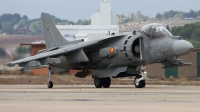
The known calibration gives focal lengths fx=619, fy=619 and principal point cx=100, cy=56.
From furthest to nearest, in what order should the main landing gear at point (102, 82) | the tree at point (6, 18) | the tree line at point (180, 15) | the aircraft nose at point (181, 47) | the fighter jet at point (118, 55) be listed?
1. the tree line at point (180, 15)
2. the tree at point (6, 18)
3. the main landing gear at point (102, 82)
4. the fighter jet at point (118, 55)
5. the aircraft nose at point (181, 47)

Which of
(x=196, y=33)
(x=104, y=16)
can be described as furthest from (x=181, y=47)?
(x=104, y=16)

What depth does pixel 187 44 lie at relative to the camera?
24.1 m

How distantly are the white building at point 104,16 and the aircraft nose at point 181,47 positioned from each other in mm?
102240

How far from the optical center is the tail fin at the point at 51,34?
29.8 m

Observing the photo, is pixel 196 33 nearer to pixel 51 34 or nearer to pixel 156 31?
pixel 51 34

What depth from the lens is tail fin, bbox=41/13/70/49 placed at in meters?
29.8

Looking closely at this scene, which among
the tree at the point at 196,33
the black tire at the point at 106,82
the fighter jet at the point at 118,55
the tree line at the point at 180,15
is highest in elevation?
the tree line at the point at 180,15

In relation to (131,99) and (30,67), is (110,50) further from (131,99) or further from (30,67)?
(131,99)

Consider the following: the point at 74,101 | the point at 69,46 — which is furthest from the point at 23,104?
the point at 69,46

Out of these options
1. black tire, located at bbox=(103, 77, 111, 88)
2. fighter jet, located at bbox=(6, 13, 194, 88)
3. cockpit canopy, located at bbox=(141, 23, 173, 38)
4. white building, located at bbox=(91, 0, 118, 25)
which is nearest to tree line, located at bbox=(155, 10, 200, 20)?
white building, located at bbox=(91, 0, 118, 25)

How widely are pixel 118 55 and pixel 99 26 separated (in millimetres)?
91800

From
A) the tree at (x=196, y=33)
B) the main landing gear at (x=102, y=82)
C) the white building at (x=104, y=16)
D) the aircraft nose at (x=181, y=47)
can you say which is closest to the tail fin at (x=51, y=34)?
the main landing gear at (x=102, y=82)

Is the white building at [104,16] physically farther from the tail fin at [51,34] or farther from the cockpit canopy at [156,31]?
the cockpit canopy at [156,31]

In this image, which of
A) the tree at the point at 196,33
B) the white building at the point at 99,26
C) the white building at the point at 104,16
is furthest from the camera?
the white building at the point at 104,16
